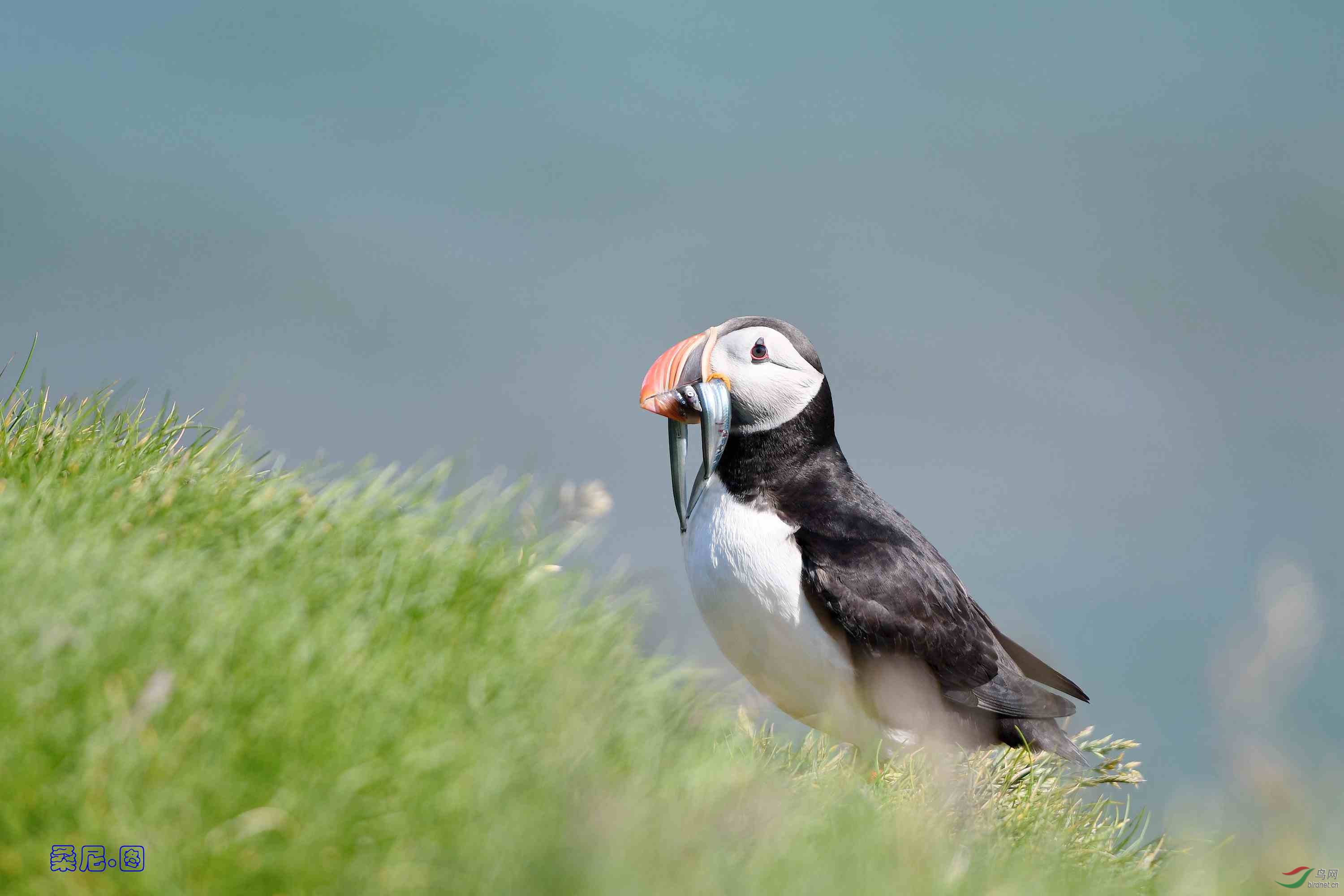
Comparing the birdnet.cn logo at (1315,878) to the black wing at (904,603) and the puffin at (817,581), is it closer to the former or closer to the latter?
the puffin at (817,581)

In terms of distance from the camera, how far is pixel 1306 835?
2.39 metres

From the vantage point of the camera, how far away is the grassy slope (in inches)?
87.1

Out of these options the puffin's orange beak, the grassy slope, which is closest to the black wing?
the puffin's orange beak

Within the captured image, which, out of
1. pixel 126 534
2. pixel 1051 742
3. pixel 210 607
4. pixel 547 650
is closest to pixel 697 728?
pixel 547 650

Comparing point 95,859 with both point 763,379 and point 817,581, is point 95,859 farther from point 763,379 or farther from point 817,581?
point 763,379

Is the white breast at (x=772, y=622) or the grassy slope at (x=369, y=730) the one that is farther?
the white breast at (x=772, y=622)

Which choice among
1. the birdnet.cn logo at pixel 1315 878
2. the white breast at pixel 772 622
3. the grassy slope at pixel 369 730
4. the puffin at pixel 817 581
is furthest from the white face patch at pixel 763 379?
the birdnet.cn logo at pixel 1315 878

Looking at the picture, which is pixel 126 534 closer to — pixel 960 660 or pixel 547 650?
pixel 547 650

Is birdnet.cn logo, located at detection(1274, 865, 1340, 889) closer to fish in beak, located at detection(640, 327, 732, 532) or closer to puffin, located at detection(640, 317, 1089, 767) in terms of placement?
puffin, located at detection(640, 317, 1089, 767)

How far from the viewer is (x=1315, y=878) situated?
2.57 m

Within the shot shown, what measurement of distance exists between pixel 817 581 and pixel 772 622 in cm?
27

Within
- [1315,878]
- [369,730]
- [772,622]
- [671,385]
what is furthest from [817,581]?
[369,730]

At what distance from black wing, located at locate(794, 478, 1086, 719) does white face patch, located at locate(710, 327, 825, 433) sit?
0.50 meters

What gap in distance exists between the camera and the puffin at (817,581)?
4941 millimetres
